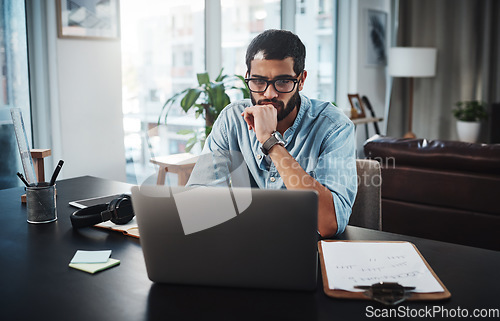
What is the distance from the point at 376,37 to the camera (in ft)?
18.0

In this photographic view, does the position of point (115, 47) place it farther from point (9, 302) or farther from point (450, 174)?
point (9, 302)

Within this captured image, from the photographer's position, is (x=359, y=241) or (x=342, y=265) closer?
(x=342, y=265)

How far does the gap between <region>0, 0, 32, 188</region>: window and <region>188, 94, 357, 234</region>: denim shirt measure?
1.55 m

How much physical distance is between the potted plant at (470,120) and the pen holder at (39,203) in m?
5.08

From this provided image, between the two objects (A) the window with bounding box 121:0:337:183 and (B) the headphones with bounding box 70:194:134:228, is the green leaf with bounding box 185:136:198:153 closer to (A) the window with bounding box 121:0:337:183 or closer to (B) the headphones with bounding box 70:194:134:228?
(A) the window with bounding box 121:0:337:183

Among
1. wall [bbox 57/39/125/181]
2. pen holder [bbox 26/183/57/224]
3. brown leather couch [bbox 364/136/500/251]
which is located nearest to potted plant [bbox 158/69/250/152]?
wall [bbox 57/39/125/181]

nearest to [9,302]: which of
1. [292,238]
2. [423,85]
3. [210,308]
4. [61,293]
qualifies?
[61,293]

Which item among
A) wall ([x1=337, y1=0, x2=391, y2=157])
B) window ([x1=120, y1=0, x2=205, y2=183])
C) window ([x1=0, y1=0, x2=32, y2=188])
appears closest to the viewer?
window ([x1=0, y1=0, x2=32, y2=188])

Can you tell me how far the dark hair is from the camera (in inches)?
58.5

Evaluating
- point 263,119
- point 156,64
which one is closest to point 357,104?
point 156,64

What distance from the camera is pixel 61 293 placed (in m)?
0.86

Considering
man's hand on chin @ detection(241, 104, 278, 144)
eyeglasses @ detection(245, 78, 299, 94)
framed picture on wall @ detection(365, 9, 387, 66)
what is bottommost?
man's hand on chin @ detection(241, 104, 278, 144)

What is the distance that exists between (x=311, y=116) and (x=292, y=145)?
12 cm

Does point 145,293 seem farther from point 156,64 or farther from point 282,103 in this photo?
point 156,64
